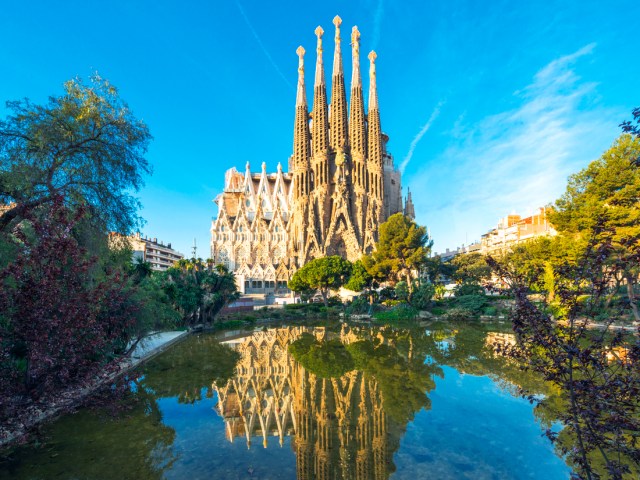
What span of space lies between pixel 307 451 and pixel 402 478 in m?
1.70

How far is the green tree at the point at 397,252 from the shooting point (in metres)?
33.6

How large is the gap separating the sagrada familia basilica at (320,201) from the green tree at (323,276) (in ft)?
47.6

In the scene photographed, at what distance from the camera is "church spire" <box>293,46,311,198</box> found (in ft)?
172

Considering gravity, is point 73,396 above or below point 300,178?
below

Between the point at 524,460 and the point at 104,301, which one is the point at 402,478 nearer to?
the point at 524,460

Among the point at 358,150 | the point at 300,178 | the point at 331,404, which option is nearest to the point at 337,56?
the point at 358,150

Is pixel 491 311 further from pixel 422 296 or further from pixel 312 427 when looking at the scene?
pixel 312 427

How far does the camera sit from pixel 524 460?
553 cm

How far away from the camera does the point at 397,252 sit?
3409 cm

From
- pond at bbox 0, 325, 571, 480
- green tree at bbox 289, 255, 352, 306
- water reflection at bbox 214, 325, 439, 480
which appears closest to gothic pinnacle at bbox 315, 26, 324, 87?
green tree at bbox 289, 255, 352, 306

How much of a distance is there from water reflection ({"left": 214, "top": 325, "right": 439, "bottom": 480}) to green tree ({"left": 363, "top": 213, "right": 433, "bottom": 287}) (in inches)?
776

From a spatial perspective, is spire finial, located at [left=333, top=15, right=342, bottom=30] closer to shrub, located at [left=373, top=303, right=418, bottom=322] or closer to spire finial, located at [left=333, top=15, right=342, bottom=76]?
spire finial, located at [left=333, top=15, right=342, bottom=76]

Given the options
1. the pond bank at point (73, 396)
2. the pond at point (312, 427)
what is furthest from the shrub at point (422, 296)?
the pond bank at point (73, 396)

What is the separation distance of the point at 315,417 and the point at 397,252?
28137 millimetres
